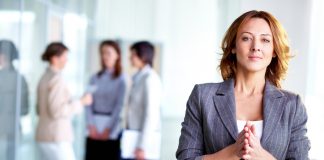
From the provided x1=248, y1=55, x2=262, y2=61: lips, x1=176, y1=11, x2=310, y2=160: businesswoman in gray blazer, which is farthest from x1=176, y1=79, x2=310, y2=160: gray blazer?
x1=248, y1=55, x2=262, y2=61: lips

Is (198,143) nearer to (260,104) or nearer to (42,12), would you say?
(260,104)

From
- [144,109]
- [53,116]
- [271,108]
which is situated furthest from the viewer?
[144,109]

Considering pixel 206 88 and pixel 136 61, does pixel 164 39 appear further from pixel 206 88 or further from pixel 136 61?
pixel 206 88

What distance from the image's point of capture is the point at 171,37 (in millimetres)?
5715

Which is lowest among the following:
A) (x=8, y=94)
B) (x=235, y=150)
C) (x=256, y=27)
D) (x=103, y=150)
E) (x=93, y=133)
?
(x=103, y=150)

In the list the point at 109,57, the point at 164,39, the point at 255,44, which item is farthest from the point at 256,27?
the point at 164,39

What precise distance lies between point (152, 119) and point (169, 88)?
131 centimetres

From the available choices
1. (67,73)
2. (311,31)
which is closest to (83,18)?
(67,73)

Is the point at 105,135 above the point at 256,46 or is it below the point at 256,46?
below

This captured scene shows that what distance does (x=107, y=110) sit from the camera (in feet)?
16.2

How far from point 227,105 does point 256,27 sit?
22 centimetres

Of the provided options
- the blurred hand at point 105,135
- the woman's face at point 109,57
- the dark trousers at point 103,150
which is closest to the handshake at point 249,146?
the dark trousers at point 103,150

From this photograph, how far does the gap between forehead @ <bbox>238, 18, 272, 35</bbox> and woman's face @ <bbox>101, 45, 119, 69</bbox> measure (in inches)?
137

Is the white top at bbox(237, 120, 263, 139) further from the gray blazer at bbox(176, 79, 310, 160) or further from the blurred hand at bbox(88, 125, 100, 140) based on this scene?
the blurred hand at bbox(88, 125, 100, 140)
